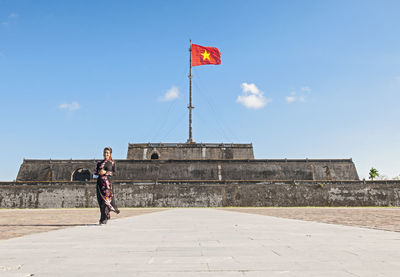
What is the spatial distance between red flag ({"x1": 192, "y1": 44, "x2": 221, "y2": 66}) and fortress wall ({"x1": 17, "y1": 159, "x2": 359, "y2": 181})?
1242 cm

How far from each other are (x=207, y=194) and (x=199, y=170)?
4833mm

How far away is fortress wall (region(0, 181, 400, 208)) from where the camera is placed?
22.7m

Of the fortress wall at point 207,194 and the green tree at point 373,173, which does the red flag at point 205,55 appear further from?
the green tree at point 373,173

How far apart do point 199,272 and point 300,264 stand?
0.84m

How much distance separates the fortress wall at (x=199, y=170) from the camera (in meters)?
27.5

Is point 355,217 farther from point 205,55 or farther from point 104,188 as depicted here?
point 205,55

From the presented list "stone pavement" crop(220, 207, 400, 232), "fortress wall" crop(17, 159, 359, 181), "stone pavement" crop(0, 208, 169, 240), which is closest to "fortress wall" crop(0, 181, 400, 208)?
"fortress wall" crop(17, 159, 359, 181)

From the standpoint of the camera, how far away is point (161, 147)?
32094 millimetres

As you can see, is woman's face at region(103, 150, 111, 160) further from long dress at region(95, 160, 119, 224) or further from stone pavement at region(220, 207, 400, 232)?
stone pavement at region(220, 207, 400, 232)

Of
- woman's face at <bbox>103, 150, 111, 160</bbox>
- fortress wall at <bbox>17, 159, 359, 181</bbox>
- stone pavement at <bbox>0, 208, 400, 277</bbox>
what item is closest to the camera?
stone pavement at <bbox>0, 208, 400, 277</bbox>

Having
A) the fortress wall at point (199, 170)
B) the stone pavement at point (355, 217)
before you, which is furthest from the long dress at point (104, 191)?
the fortress wall at point (199, 170)

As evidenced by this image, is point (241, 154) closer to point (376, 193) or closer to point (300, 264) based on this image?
point (376, 193)

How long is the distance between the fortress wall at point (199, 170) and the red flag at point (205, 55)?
40.7 ft

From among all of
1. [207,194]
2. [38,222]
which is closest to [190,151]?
[207,194]
